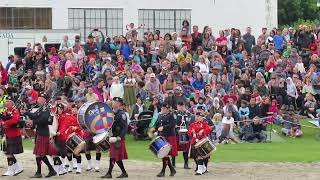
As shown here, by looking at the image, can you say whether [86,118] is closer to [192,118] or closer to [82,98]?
[192,118]

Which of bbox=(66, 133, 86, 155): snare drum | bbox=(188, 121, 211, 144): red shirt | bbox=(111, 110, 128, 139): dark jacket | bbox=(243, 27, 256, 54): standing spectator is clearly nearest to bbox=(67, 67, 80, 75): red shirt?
bbox=(243, 27, 256, 54): standing spectator

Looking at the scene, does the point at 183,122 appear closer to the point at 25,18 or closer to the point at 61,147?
the point at 61,147

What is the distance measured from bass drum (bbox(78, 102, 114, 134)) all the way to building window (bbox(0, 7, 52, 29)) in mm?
18339

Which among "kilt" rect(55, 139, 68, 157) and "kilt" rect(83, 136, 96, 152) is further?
"kilt" rect(83, 136, 96, 152)

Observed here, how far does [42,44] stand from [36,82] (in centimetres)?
511

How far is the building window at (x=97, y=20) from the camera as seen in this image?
39.0 m

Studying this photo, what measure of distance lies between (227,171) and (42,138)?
4.22 meters

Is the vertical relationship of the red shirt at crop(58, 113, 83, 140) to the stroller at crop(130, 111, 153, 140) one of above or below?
above

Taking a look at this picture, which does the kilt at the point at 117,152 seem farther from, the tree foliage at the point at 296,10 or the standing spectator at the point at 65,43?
the tree foliage at the point at 296,10

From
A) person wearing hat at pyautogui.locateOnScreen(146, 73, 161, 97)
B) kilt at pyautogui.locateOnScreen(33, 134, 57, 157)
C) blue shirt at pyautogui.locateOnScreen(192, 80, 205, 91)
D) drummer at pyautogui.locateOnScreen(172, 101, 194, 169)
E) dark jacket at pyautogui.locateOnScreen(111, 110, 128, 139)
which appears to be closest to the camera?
dark jacket at pyautogui.locateOnScreen(111, 110, 128, 139)

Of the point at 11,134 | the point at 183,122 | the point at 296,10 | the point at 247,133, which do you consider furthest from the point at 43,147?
the point at 296,10

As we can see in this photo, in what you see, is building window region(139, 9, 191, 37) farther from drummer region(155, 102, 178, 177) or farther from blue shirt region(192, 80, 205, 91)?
drummer region(155, 102, 178, 177)

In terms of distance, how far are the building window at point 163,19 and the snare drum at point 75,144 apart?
19.0 meters

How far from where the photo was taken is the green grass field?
76.5ft
